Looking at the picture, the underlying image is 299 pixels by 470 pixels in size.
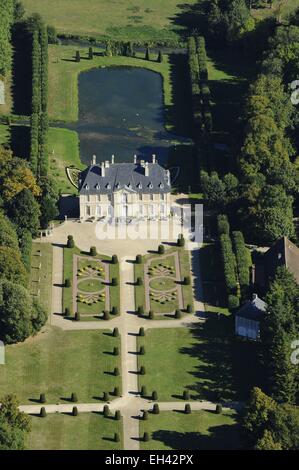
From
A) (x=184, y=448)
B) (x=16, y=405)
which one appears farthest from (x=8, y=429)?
(x=184, y=448)

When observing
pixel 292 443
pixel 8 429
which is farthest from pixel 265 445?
pixel 8 429
